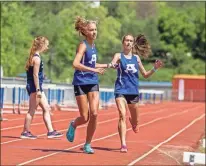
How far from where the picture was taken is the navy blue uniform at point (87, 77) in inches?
202

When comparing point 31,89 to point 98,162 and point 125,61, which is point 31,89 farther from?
point 98,162

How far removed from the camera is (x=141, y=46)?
537 cm

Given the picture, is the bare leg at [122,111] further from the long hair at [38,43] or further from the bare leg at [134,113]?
the long hair at [38,43]

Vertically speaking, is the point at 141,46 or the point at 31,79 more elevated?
the point at 141,46

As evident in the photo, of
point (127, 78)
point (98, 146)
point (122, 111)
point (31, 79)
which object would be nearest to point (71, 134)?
point (122, 111)

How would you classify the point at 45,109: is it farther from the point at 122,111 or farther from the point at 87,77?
the point at 87,77

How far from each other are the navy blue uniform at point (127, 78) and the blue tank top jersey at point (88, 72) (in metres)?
0.24

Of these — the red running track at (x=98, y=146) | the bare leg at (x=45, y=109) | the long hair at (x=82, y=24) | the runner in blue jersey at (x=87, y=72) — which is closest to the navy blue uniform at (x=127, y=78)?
the runner in blue jersey at (x=87, y=72)

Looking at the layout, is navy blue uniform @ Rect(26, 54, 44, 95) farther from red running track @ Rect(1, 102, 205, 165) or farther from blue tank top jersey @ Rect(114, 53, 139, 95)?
red running track @ Rect(1, 102, 205, 165)

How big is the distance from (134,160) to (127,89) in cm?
2029

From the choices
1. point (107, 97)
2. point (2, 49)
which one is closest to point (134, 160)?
point (107, 97)

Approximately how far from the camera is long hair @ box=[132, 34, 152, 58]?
5.31 m

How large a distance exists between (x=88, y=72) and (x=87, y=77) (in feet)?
0.46

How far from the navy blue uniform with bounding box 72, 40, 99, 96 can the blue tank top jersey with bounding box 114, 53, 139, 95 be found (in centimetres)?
22
